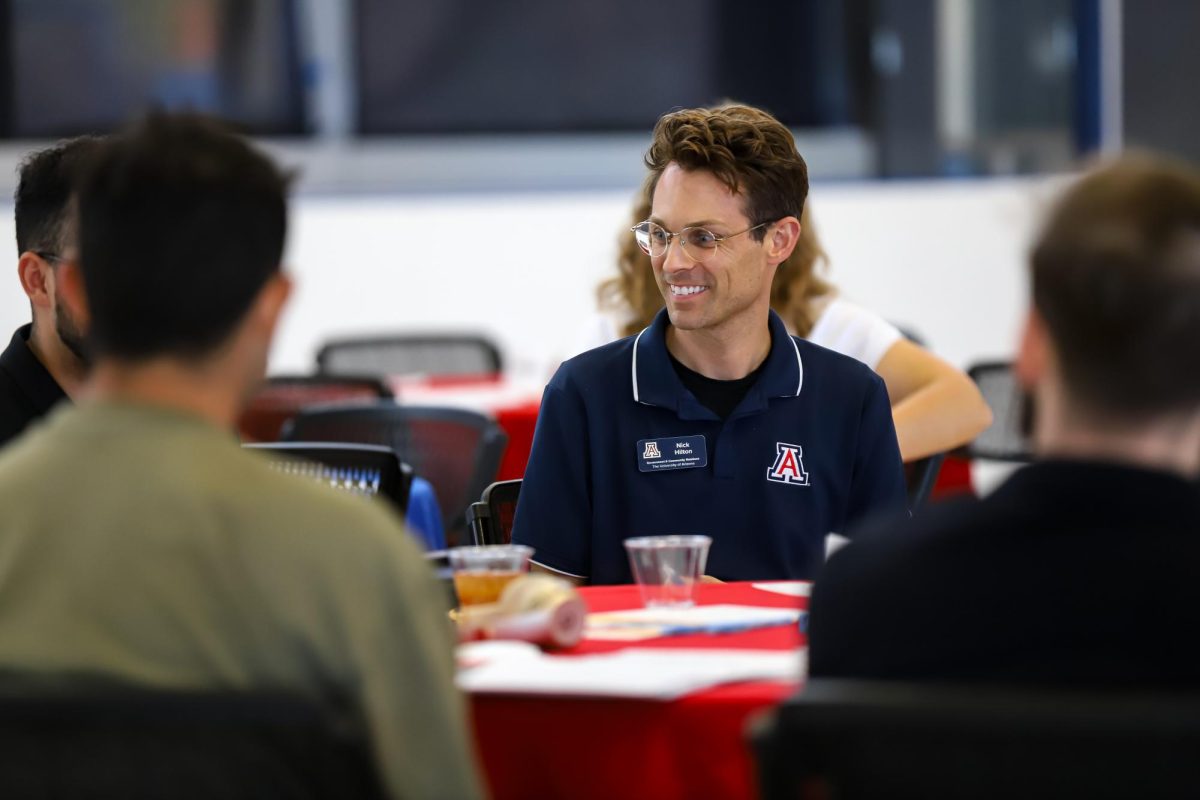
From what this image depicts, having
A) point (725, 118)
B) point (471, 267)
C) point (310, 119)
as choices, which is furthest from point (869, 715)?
point (310, 119)

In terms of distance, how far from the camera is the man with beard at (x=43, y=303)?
2475 millimetres

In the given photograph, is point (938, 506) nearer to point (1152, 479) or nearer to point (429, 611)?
point (1152, 479)

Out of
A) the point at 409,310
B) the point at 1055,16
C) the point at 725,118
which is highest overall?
the point at 1055,16

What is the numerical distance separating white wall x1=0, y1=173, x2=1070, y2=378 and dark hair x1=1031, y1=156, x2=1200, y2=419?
20.4 ft

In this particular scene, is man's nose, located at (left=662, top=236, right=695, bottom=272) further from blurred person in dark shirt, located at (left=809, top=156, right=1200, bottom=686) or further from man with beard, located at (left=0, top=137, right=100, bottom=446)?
blurred person in dark shirt, located at (left=809, top=156, right=1200, bottom=686)

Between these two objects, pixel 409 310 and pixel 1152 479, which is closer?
pixel 1152 479

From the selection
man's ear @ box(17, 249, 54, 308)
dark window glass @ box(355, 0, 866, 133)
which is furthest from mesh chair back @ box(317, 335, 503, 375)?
man's ear @ box(17, 249, 54, 308)

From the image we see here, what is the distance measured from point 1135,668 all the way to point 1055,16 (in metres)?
7.54

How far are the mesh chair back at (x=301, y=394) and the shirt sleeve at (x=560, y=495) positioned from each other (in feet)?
7.35

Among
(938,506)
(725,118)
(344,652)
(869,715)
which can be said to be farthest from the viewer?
(725,118)

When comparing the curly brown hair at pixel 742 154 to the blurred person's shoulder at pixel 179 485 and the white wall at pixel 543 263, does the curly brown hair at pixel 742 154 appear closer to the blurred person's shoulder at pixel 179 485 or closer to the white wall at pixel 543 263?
the blurred person's shoulder at pixel 179 485

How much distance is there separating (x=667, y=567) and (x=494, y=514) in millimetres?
729

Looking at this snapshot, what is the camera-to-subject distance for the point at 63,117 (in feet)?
25.8

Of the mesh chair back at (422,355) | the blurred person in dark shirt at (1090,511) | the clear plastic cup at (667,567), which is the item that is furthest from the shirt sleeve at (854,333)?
the mesh chair back at (422,355)
